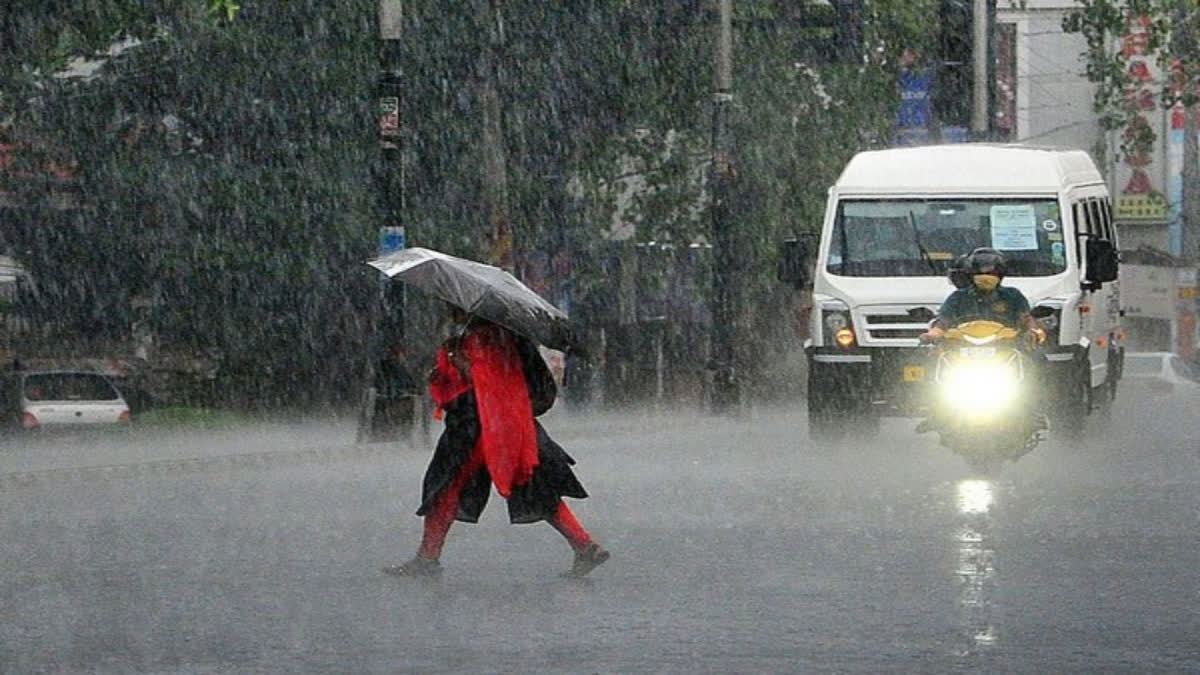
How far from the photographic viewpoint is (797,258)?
2316cm

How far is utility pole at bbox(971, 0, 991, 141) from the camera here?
125 feet

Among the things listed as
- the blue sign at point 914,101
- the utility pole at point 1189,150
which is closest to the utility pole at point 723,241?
the blue sign at point 914,101

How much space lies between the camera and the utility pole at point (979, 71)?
38.2 meters

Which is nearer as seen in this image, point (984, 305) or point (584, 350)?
point (584, 350)

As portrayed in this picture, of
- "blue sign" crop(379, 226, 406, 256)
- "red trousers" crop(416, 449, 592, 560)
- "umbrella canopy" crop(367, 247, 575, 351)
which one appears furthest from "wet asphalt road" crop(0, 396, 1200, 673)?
"blue sign" crop(379, 226, 406, 256)

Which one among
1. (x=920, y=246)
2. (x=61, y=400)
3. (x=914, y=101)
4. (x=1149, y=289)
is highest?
(x=914, y=101)

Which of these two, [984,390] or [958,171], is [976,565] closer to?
[984,390]

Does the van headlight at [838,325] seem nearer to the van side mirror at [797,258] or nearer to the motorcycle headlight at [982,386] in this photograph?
the van side mirror at [797,258]

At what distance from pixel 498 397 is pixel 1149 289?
4713cm

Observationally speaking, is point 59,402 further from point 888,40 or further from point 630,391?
point 888,40

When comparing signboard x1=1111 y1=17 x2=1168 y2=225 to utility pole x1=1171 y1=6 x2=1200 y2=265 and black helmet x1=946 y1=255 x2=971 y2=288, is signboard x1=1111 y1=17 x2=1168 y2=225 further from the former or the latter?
black helmet x1=946 y1=255 x2=971 y2=288

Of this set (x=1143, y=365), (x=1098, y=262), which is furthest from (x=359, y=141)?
(x=1143, y=365)

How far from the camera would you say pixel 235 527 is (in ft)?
51.8

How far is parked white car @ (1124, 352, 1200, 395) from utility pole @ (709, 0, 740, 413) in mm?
7382
